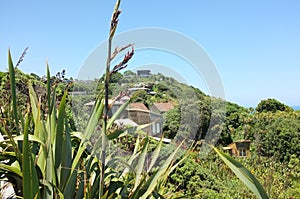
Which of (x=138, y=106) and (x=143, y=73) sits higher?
(x=143, y=73)

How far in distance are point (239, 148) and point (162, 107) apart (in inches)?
203

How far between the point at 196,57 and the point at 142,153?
91 centimetres

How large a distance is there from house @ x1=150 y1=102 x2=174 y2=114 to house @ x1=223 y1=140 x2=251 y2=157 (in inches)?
188

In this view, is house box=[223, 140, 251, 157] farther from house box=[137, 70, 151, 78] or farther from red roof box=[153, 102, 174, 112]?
house box=[137, 70, 151, 78]

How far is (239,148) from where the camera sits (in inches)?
319

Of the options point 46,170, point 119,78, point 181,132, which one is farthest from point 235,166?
point 181,132

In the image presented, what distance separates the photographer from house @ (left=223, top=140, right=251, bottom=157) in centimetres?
797

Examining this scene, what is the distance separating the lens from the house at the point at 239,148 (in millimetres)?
7969

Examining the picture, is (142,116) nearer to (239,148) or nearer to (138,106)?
(138,106)

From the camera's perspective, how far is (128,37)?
238 cm

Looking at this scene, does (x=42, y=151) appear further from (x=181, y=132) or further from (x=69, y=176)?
(x=181, y=132)

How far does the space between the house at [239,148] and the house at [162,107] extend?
478 centimetres

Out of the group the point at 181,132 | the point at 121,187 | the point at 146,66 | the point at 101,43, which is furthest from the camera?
the point at 181,132

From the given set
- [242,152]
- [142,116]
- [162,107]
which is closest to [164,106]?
[162,107]
